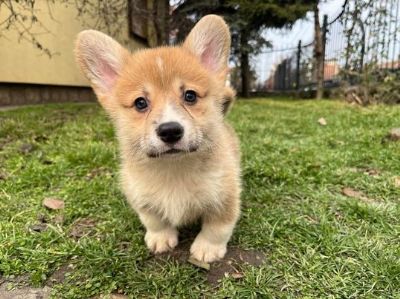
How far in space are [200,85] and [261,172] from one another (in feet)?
4.62

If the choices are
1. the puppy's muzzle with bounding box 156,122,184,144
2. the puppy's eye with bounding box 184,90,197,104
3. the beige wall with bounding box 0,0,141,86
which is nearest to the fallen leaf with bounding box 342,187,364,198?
the puppy's eye with bounding box 184,90,197,104

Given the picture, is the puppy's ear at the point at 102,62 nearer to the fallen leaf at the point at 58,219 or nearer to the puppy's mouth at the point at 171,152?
the puppy's mouth at the point at 171,152

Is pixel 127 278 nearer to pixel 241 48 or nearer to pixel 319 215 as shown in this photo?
pixel 319 215

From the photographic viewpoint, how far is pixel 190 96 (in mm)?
2113

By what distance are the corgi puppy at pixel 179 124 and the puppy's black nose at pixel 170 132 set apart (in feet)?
0.05

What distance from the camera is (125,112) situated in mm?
2176

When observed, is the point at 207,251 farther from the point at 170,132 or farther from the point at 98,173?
the point at 98,173

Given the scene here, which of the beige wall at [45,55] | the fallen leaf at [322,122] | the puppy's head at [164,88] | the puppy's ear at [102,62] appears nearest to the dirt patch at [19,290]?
the puppy's head at [164,88]

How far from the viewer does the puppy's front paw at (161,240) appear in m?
2.25

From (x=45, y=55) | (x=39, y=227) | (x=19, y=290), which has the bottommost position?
(x=19, y=290)

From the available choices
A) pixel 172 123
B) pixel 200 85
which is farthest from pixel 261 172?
pixel 172 123

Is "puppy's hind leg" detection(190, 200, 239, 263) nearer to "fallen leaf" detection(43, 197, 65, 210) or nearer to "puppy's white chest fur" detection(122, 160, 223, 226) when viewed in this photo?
"puppy's white chest fur" detection(122, 160, 223, 226)

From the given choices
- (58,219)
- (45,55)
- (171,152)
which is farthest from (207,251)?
(45,55)

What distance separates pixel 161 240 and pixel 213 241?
320mm
